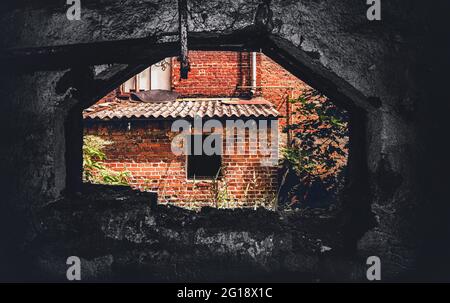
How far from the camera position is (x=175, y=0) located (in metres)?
2.44

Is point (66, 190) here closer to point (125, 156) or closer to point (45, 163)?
point (45, 163)

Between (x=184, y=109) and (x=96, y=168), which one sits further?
(x=184, y=109)

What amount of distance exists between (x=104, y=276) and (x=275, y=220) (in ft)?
3.69

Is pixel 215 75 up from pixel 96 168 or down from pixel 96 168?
up

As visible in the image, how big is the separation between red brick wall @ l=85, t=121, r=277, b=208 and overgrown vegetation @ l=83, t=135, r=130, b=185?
27 cm

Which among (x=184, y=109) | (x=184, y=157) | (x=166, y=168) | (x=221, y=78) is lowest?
(x=166, y=168)

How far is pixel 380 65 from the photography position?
2412mm

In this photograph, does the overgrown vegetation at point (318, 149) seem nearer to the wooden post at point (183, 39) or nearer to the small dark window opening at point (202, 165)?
the small dark window opening at point (202, 165)

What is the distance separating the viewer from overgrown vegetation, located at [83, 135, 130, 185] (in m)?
6.14

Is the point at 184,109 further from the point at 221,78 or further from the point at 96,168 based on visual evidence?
the point at 96,168

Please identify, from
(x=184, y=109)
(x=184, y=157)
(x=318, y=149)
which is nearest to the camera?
(x=318, y=149)

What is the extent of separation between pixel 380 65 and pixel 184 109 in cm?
652

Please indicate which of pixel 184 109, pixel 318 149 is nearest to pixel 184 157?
pixel 184 109

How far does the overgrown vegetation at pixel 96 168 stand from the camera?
6.14 m
